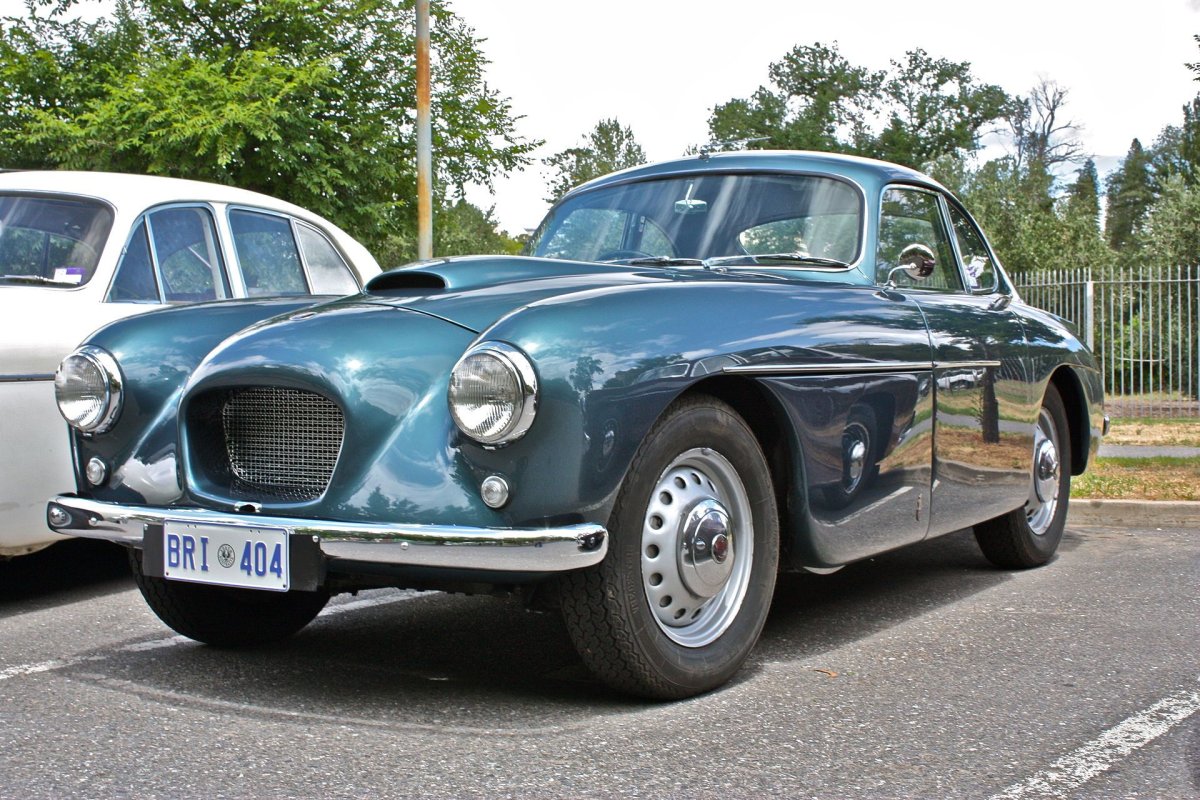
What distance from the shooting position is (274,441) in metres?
3.83

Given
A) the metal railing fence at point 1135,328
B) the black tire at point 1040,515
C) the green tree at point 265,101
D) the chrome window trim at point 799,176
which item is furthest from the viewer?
the green tree at point 265,101

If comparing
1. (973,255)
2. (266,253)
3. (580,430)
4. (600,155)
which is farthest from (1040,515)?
(600,155)

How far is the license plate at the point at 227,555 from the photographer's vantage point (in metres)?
3.57

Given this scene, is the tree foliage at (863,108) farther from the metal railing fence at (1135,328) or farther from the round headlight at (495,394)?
the round headlight at (495,394)

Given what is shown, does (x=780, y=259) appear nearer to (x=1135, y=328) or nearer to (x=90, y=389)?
(x=90, y=389)

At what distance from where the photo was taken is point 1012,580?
607 cm

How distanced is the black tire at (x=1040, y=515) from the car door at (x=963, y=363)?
308mm

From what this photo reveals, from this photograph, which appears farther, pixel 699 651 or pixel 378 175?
pixel 378 175

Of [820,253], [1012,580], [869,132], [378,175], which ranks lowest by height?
[1012,580]

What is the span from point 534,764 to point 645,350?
111 centimetres

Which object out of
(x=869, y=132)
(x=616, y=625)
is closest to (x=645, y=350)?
(x=616, y=625)

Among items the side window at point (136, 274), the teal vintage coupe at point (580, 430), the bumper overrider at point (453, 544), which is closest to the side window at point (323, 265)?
the side window at point (136, 274)

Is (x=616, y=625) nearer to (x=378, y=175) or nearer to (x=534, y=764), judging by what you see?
(x=534, y=764)

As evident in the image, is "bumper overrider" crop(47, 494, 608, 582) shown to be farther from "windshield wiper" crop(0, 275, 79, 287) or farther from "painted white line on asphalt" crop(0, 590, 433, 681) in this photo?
"windshield wiper" crop(0, 275, 79, 287)
